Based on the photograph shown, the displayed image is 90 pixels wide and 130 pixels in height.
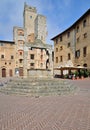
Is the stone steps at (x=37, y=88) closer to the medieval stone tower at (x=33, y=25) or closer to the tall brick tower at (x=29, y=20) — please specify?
the medieval stone tower at (x=33, y=25)

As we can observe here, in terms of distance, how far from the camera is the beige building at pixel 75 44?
89.9 feet

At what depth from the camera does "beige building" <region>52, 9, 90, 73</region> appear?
27.4 m

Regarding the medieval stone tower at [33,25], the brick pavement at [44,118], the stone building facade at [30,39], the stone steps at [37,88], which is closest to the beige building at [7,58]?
the stone building facade at [30,39]

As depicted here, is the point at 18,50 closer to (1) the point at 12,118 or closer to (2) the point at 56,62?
(2) the point at 56,62

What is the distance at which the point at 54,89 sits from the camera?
32.1 ft

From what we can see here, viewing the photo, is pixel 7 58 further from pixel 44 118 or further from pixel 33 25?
pixel 44 118

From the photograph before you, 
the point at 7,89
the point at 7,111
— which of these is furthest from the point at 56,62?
the point at 7,111

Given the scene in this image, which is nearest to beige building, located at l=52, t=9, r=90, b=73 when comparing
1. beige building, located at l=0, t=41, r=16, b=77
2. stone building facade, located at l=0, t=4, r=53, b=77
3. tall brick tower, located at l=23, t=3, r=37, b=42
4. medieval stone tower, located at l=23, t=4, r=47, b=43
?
stone building facade, located at l=0, t=4, r=53, b=77

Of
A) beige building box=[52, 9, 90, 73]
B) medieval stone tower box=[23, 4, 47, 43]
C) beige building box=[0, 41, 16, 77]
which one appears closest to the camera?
beige building box=[52, 9, 90, 73]

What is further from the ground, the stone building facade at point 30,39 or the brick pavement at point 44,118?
the stone building facade at point 30,39

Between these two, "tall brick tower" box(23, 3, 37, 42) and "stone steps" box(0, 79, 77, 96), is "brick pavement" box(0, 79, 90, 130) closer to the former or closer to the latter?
"stone steps" box(0, 79, 77, 96)

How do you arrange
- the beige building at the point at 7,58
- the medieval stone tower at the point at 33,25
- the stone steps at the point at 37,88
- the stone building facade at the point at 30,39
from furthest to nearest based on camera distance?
the medieval stone tower at the point at 33,25 → the stone building facade at the point at 30,39 → the beige building at the point at 7,58 → the stone steps at the point at 37,88

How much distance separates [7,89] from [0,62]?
1120 inches

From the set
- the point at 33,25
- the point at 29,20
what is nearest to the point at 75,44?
the point at 33,25
